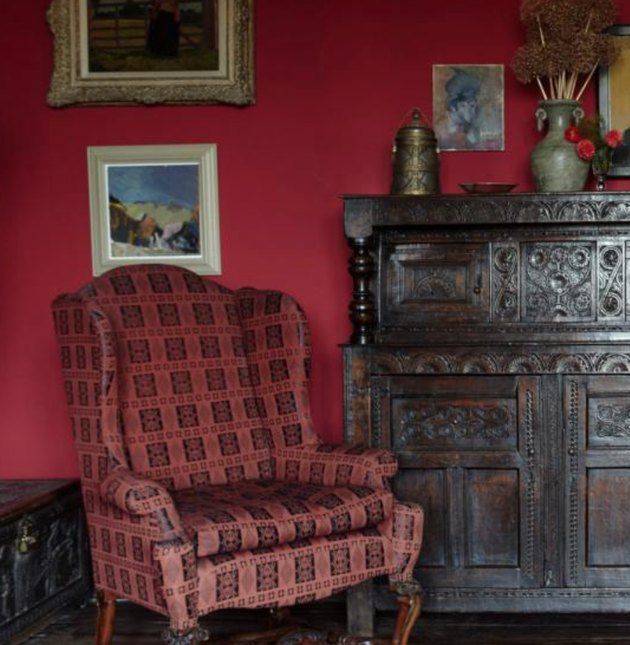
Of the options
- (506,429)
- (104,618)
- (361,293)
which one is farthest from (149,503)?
(506,429)

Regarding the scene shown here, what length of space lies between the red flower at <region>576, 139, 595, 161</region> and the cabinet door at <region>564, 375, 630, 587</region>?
2.74 ft

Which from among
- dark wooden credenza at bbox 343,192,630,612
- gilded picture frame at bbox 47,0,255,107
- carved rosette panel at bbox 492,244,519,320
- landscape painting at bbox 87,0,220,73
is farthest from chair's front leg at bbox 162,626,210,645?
landscape painting at bbox 87,0,220,73

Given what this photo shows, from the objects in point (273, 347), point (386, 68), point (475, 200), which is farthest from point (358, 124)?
point (273, 347)

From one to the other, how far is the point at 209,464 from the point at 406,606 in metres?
0.82

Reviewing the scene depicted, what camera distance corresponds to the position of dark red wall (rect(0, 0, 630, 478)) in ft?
13.4

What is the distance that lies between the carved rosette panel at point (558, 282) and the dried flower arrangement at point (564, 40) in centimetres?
62

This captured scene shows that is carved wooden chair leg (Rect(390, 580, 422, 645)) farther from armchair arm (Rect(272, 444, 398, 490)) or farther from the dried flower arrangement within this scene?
the dried flower arrangement

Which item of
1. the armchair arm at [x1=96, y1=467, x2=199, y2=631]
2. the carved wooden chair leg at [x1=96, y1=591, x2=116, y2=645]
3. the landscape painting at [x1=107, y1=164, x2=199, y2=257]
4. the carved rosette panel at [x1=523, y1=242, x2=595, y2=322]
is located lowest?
the carved wooden chair leg at [x1=96, y1=591, x2=116, y2=645]

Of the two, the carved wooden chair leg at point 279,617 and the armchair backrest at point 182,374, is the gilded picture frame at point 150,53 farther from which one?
the carved wooden chair leg at point 279,617

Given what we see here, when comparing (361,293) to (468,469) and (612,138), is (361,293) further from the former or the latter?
(612,138)

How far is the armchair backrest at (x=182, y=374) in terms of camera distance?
10.5ft

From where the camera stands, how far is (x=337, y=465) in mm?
3348

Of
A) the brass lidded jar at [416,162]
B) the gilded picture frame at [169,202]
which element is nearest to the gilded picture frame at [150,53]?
the gilded picture frame at [169,202]

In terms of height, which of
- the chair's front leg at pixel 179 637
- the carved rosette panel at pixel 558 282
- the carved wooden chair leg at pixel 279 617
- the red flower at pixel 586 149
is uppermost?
the red flower at pixel 586 149
